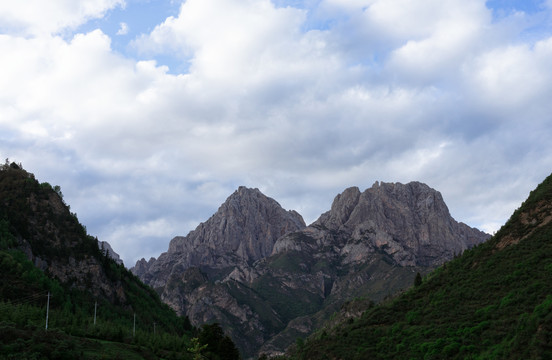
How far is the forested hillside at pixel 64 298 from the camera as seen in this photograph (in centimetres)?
6468

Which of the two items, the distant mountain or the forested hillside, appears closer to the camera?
the forested hillside

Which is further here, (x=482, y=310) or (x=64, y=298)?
(x=64, y=298)

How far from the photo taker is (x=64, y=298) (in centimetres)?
12731

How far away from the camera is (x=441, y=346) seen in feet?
260

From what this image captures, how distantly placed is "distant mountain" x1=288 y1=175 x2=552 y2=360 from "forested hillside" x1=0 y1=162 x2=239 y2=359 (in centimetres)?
3716

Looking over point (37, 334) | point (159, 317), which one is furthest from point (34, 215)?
point (37, 334)

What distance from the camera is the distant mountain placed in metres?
66.4

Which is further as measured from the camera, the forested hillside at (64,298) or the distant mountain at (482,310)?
the distant mountain at (482,310)

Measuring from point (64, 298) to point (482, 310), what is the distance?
105731mm

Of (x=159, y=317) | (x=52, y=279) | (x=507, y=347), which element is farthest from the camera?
(x=159, y=317)

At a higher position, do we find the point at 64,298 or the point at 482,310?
the point at 64,298

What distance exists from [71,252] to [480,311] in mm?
127173

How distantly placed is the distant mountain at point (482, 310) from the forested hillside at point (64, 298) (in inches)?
1463

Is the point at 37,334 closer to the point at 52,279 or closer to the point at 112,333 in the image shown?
the point at 112,333
